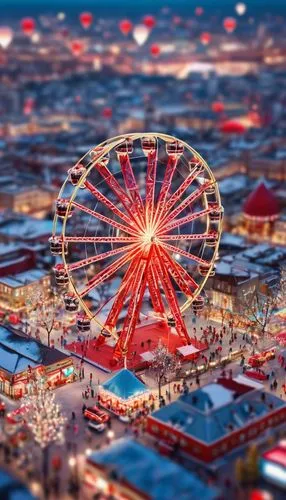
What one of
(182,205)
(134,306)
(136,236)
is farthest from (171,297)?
(182,205)

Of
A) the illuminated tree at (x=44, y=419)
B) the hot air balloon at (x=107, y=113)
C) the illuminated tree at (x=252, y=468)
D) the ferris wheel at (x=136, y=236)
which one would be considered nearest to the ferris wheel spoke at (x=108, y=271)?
the ferris wheel at (x=136, y=236)

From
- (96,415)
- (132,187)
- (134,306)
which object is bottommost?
(96,415)

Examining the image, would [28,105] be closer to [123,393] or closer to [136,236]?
[136,236]

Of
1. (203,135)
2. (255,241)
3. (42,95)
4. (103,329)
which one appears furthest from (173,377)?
(42,95)

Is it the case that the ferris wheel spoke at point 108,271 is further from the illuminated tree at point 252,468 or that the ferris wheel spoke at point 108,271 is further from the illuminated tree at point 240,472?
the illuminated tree at point 252,468

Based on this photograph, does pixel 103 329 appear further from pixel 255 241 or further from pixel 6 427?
pixel 255 241

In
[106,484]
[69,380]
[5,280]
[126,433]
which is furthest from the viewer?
[5,280]
